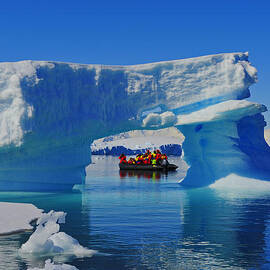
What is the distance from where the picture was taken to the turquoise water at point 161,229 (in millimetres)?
8734

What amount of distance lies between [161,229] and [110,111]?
853 centimetres

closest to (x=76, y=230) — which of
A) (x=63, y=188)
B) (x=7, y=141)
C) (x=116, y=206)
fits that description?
(x=116, y=206)

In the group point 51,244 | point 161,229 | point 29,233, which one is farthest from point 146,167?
point 51,244

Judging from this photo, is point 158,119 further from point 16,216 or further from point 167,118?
point 16,216

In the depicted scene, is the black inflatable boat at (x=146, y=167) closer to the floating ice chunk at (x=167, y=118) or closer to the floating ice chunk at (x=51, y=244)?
the floating ice chunk at (x=167, y=118)

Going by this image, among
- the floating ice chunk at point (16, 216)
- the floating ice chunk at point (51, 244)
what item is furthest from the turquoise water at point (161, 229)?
the floating ice chunk at point (16, 216)

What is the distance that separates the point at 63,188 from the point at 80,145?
169 cm

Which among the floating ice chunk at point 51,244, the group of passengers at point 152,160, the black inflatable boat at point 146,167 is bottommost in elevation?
the floating ice chunk at point 51,244

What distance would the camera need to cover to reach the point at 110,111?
64.0ft

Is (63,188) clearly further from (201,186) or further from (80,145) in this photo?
(201,186)

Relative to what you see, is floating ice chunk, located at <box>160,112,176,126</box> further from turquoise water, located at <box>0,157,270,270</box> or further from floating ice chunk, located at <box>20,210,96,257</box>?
floating ice chunk, located at <box>20,210,96,257</box>

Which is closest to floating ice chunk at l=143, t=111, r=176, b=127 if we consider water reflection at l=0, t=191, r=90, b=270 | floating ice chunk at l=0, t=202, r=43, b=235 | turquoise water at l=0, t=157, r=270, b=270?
turquoise water at l=0, t=157, r=270, b=270

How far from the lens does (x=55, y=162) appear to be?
779 inches

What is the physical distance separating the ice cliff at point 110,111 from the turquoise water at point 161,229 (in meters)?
1.66
